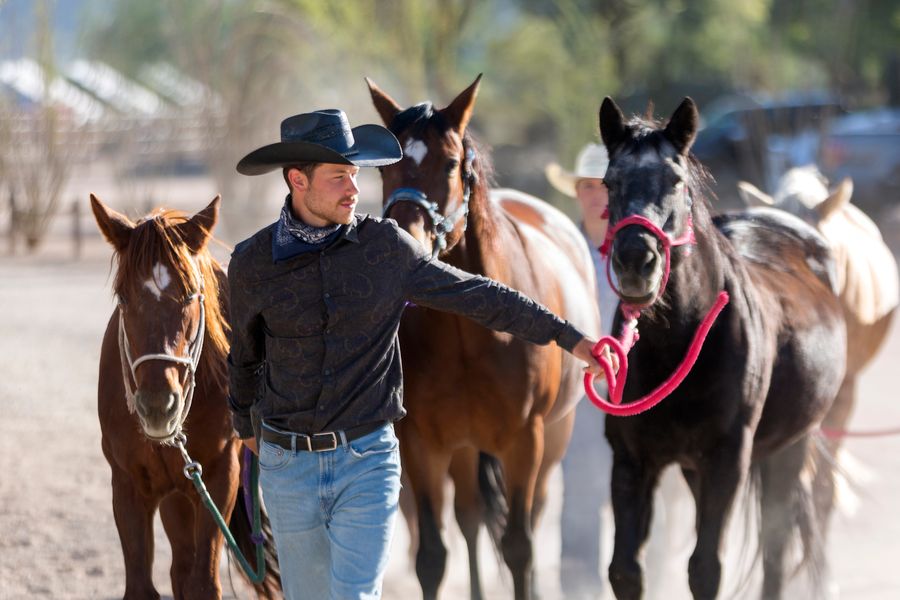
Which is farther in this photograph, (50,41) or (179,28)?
(179,28)

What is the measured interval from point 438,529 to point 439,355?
2.11ft

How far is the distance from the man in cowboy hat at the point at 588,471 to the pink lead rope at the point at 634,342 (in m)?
1.55

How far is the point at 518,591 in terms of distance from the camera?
14.9 ft

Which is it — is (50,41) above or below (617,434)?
above

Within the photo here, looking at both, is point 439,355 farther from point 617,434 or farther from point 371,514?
point 371,514

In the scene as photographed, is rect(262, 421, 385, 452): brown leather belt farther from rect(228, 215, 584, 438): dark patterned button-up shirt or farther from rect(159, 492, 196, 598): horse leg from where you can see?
rect(159, 492, 196, 598): horse leg

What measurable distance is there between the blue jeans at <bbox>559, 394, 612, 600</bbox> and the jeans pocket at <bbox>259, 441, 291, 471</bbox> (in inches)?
95.0

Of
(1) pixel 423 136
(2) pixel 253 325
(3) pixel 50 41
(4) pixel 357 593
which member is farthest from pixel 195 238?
(3) pixel 50 41

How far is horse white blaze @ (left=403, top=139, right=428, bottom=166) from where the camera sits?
13.9 feet

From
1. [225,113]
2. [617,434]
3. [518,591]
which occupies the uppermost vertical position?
[225,113]

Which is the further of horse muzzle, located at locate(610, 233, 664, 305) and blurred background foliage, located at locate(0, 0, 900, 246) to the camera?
blurred background foliage, located at locate(0, 0, 900, 246)

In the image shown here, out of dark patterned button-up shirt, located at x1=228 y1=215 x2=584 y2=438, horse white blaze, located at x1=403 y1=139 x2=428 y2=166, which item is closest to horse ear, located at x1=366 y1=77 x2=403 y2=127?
horse white blaze, located at x1=403 y1=139 x2=428 y2=166

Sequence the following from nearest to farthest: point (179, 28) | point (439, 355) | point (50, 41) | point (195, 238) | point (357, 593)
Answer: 1. point (357, 593)
2. point (195, 238)
3. point (439, 355)
4. point (50, 41)
5. point (179, 28)

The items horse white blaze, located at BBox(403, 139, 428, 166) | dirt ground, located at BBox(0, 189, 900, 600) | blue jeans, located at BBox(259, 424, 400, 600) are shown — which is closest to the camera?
blue jeans, located at BBox(259, 424, 400, 600)
